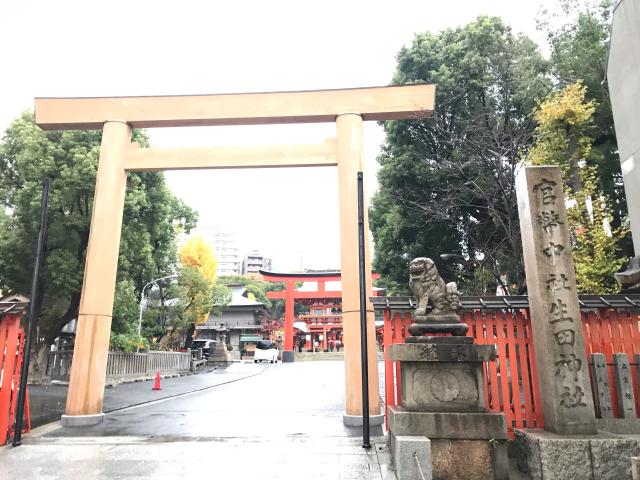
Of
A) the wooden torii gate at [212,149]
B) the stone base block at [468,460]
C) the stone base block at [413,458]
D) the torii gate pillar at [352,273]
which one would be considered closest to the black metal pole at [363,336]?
the torii gate pillar at [352,273]

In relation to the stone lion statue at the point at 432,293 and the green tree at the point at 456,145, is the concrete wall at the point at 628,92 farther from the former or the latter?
the stone lion statue at the point at 432,293

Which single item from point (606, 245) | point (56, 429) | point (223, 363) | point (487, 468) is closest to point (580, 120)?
point (606, 245)

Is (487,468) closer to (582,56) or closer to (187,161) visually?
(187,161)

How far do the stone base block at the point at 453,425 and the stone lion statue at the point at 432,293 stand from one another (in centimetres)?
142

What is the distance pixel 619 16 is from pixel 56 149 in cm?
1767

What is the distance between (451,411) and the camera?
595cm

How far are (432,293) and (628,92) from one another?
8.40 metres

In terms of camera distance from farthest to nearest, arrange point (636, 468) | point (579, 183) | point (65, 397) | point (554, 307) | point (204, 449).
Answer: point (65, 397) < point (579, 183) < point (204, 449) < point (554, 307) < point (636, 468)

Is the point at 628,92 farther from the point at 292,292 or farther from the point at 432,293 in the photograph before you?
the point at 292,292

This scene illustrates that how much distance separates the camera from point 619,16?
1081 cm

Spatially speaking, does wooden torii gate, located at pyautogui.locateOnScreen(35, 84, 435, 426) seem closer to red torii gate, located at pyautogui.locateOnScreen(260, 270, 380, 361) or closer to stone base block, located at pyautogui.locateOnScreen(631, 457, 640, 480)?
stone base block, located at pyautogui.locateOnScreen(631, 457, 640, 480)

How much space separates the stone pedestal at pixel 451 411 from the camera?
223 inches

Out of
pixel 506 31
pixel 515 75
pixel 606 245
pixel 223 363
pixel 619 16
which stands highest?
pixel 506 31

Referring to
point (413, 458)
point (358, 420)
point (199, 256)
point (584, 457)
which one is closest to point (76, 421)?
point (358, 420)
